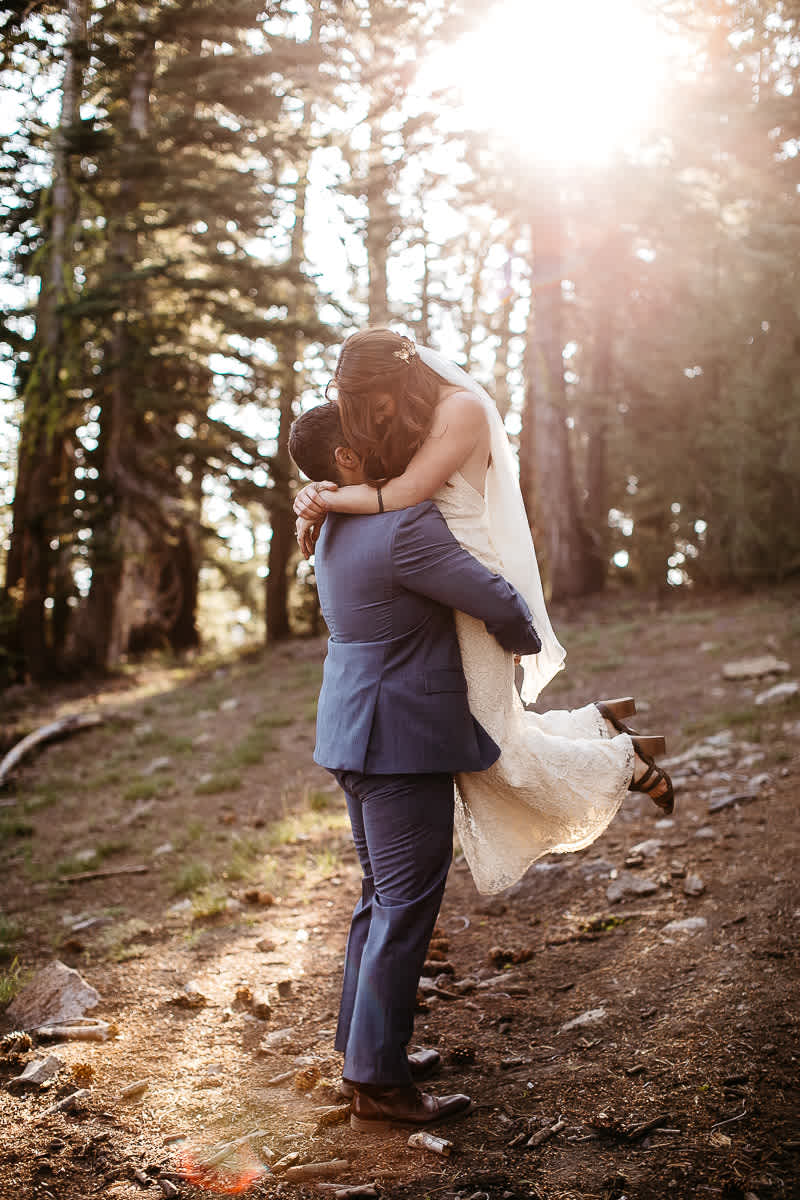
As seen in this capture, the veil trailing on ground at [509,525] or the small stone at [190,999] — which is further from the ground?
the veil trailing on ground at [509,525]

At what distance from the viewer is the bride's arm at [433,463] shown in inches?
110

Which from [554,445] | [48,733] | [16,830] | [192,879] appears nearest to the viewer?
[192,879]

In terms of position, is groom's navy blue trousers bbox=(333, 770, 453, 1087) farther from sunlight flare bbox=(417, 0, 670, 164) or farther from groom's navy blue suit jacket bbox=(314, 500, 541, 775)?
sunlight flare bbox=(417, 0, 670, 164)

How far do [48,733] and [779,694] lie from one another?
752 centimetres

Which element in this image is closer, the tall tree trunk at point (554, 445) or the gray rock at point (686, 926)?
the gray rock at point (686, 926)

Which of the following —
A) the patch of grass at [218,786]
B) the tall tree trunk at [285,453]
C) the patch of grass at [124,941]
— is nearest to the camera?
the patch of grass at [124,941]

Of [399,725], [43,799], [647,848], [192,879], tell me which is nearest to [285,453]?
[43,799]

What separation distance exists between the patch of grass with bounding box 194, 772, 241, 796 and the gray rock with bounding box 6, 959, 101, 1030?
12.1ft

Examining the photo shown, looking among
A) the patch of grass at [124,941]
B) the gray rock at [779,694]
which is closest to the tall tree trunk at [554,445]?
the gray rock at [779,694]

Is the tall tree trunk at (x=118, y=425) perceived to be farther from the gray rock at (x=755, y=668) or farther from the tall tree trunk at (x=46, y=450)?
the gray rock at (x=755, y=668)

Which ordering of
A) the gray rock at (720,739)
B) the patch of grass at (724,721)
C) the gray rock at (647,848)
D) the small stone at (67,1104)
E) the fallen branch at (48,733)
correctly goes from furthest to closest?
the fallen branch at (48,733)
the patch of grass at (724,721)
the gray rock at (720,739)
the gray rock at (647,848)
the small stone at (67,1104)

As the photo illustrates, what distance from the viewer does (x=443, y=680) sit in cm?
285

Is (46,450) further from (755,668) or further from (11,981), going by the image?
(11,981)

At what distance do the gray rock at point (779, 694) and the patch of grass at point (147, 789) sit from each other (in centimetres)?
489
